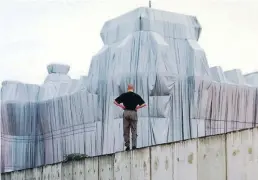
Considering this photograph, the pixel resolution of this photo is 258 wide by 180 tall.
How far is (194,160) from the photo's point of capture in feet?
26.6

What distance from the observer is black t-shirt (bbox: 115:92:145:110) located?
10383 millimetres

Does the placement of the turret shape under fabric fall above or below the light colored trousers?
above

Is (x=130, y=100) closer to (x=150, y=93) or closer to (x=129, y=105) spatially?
(x=129, y=105)

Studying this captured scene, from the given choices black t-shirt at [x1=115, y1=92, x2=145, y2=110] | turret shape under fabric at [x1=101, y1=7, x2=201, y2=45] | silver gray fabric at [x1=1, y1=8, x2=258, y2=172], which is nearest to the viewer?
black t-shirt at [x1=115, y1=92, x2=145, y2=110]

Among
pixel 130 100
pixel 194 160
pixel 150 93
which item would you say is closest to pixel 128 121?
pixel 130 100

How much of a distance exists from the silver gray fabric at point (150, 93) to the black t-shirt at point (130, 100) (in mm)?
11720

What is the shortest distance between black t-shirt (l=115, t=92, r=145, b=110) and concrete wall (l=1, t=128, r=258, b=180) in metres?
1.30

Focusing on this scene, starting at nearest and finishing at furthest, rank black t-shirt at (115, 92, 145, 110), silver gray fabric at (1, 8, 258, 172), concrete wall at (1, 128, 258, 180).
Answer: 1. concrete wall at (1, 128, 258, 180)
2. black t-shirt at (115, 92, 145, 110)
3. silver gray fabric at (1, 8, 258, 172)

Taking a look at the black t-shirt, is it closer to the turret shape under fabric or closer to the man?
the man

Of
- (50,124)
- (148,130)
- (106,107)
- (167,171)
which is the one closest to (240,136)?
(167,171)

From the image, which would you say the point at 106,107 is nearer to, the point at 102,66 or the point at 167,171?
the point at 102,66

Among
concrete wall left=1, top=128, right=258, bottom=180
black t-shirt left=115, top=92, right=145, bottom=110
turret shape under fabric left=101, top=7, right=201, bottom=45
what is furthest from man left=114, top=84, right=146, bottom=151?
turret shape under fabric left=101, top=7, right=201, bottom=45

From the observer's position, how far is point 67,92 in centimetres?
2705

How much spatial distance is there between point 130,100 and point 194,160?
2.59m
